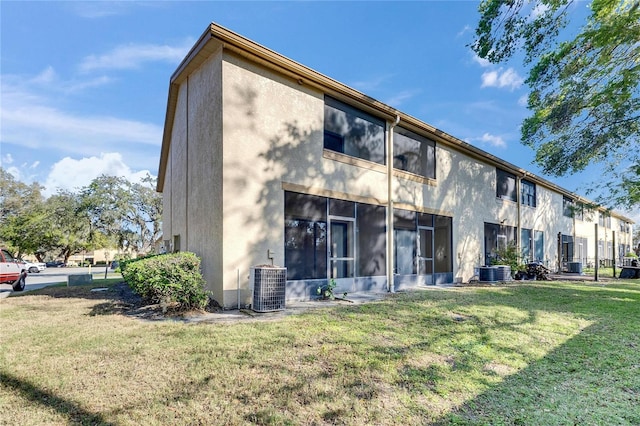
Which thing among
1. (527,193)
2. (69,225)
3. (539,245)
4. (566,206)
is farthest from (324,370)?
(69,225)

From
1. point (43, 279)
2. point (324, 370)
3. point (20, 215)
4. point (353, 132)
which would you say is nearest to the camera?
point (324, 370)

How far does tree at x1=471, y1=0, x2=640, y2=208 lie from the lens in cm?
1027

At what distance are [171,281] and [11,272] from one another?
10.6 m

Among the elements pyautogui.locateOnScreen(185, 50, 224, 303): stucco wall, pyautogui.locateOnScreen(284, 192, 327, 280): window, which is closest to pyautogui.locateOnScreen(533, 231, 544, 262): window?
pyautogui.locateOnScreen(284, 192, 327, 280): window

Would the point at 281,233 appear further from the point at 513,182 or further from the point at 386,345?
the point at 513,182

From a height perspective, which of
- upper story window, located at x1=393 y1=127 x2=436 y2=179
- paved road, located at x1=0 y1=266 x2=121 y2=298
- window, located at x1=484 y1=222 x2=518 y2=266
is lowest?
paved road, located at x1=0 y1=266 x2=121 y2=298

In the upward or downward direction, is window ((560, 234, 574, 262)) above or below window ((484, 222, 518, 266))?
below

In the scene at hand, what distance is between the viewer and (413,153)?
42.6 feet

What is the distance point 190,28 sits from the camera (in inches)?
386

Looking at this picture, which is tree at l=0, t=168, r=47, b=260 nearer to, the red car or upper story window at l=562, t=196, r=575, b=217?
the red car

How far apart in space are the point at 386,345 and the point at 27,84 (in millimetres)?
13130

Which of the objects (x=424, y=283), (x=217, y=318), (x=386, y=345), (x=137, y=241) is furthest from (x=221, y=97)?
(x=137, y=241)

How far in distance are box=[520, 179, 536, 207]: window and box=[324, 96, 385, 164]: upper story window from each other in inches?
→ 510

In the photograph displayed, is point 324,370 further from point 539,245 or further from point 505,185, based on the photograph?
point 539,245
